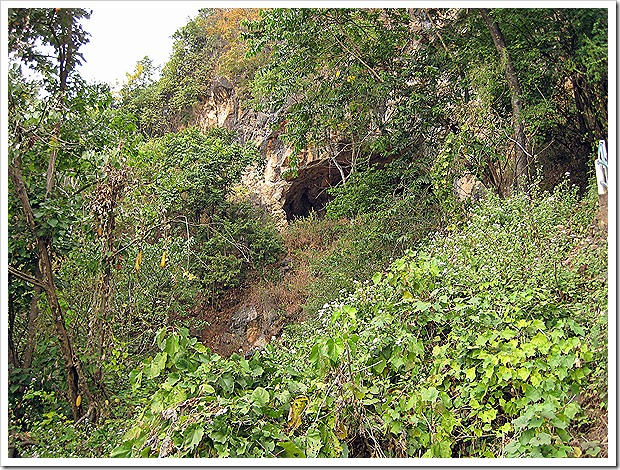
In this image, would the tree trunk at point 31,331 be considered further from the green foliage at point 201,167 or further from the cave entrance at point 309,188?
the cave entrance at point 309,188

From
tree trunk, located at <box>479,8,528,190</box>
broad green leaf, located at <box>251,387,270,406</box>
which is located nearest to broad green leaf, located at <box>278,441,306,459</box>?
broad green leaf, located at <box>251,387,270,406</box>

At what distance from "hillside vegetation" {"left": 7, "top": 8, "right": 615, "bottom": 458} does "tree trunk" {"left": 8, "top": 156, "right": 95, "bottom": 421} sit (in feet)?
0.07

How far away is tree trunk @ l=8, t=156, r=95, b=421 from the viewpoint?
3.62m

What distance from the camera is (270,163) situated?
12.9 m

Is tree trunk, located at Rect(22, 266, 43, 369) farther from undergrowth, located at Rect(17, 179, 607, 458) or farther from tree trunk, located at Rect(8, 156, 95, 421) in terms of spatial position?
undergrowth, located at Rect(17, 179, 607, 458)

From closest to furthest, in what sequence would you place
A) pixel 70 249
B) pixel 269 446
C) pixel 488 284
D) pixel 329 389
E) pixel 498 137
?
pixel 269 446 → pixel 329 389 → pixel 488 284 → pixel 70 249 → pixel 498 137

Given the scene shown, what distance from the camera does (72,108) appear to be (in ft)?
13.6

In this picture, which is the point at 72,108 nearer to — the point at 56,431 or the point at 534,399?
the point at 56,431

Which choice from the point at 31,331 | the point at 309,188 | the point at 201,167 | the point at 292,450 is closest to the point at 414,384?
the point at 292,450

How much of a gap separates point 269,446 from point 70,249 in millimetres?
2271

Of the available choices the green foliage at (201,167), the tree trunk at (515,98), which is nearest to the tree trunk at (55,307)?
the tree trunk at (515,98)

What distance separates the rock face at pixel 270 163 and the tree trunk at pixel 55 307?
7.88 meters

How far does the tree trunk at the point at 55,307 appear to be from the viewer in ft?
11.9

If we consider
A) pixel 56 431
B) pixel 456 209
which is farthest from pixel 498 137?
pixel 56 431
